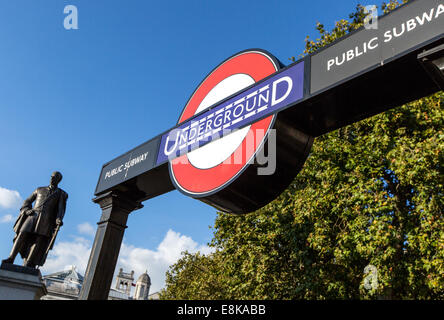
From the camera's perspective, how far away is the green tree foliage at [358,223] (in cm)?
766

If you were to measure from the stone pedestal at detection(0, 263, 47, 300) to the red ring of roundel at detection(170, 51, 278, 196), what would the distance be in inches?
131

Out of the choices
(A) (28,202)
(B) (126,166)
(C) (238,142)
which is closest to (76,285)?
(A) (28,202)

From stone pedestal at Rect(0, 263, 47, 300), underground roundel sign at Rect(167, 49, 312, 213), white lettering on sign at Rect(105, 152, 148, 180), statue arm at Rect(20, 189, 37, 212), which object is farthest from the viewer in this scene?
statue arm at Rect(20, 189, 37, 212)

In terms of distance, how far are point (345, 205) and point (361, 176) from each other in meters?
0.76

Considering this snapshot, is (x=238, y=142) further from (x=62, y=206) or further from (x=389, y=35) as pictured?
(x=62, y=206)

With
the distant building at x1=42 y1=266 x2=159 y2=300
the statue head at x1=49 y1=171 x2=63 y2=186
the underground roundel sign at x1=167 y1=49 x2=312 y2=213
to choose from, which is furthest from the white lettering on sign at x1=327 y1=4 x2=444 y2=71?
the distant building at x1=42 y1=266 x2=159 y2=300

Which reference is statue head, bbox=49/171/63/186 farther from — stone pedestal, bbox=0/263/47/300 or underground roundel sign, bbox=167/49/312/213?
underground roundel sign, bbox=167/49/312/213

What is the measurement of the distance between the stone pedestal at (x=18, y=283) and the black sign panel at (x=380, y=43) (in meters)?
4.96

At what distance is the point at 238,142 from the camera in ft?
10.0

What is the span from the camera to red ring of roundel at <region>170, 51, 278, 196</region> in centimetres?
294

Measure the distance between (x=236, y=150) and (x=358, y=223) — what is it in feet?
19.4

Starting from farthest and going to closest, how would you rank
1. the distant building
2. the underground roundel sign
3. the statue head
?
1. the distant building
2. the statue head
3. the underground roundel sign
